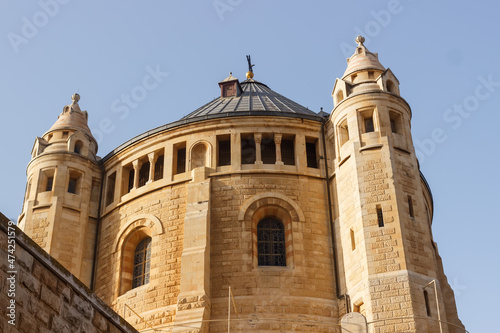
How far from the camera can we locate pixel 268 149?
2995 cm

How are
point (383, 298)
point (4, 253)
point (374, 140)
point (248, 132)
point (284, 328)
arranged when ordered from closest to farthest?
point (4, 253) < point (383, 298) < point (284, 328) < point (374, 140) < point (248, 132)

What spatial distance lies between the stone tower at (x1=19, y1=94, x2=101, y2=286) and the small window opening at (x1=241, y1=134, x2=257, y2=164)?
23.8 feet

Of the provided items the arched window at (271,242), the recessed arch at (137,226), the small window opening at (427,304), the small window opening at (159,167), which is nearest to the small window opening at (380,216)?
the small window opening at (427,304)

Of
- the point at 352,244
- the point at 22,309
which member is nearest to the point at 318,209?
the point at 352,244

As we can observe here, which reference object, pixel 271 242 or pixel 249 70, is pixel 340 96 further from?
pixel 249 70

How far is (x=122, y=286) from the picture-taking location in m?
27.6

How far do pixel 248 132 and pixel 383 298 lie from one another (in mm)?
9710

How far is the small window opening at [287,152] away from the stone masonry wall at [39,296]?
1788cm

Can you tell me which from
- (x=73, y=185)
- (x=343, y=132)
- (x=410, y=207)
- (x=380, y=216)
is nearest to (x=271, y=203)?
(x=343, y=132)

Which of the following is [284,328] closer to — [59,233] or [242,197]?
[242,197]

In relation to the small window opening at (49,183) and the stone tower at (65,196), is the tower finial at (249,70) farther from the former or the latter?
the small window opening at (49,183)

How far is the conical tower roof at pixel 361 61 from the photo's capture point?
98.2 ft

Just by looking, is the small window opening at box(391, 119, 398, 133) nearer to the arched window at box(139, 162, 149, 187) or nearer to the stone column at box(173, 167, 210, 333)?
the stone column at box(173, 167, 210, 333)

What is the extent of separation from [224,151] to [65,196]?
7470 millimetres
